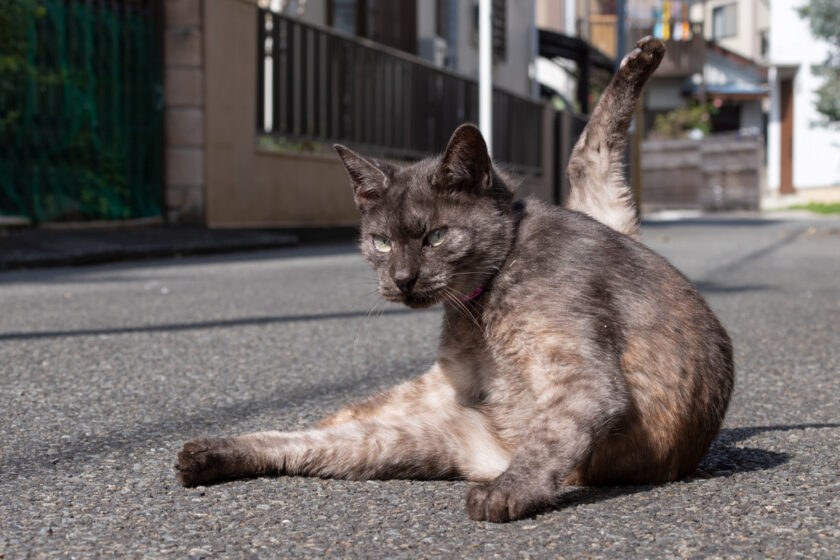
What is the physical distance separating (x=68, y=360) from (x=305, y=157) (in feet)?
30.1

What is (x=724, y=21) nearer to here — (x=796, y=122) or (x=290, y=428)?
(x=796, y=122)

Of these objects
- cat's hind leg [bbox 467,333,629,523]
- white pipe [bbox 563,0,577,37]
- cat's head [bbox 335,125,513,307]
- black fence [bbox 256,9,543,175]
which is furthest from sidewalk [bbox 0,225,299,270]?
white pipe [bbox 563,0,577,37]

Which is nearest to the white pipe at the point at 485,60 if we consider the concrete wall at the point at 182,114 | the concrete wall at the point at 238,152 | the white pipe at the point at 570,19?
the concrete wall at the point at 238,152

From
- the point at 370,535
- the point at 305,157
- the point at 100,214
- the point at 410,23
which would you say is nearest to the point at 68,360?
the point at 370,535

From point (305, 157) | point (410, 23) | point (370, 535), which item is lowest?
point (370, 535)

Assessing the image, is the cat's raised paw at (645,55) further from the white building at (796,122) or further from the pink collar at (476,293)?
the white building at (796,122)

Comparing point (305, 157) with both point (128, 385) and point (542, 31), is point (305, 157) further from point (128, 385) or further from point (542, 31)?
point (542, 31)

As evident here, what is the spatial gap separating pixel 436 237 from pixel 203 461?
30.1 inches

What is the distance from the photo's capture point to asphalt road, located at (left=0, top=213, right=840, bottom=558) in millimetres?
2014

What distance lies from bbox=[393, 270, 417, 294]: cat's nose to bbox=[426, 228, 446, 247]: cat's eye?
0.10 m

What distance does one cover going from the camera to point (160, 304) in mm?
6172

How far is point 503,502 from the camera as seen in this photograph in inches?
83.5

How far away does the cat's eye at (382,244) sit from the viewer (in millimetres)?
2604

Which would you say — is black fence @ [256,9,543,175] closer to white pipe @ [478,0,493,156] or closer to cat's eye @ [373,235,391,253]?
white pipe @ [478,0,493,156]
